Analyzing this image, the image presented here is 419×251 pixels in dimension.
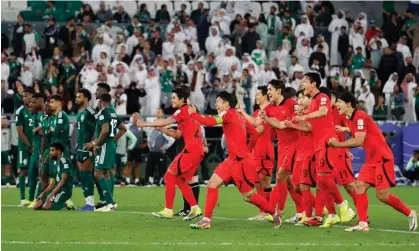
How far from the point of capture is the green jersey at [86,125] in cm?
2084

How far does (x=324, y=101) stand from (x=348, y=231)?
2.07 meters

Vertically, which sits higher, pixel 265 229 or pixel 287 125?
pixel 287 125

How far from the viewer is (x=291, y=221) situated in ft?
61.6

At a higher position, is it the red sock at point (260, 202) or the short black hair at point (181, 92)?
the short black hair at point (181, 92)

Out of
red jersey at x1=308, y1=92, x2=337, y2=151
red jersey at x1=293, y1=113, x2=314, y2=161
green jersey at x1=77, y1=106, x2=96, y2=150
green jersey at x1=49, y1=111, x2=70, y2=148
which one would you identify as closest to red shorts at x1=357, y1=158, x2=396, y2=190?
red jersey at x1=308, y1=92, x2=337, y2=151

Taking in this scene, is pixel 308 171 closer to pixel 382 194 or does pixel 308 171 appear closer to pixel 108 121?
pixel 382 194

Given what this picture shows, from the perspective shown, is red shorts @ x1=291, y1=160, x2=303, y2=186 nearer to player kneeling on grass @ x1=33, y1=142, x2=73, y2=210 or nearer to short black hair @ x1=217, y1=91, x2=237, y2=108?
short black hair @ x1=217, y1=91, x2=237, y2=108

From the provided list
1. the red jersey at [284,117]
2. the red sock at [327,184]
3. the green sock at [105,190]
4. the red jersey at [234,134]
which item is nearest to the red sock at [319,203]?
the red sock at [327,184]

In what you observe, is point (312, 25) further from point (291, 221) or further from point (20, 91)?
point (291, 221)

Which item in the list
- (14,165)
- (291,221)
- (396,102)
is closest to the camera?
(291,221)

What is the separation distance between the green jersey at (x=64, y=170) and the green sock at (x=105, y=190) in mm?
653

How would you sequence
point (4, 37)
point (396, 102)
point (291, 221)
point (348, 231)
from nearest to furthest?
1. point (348, 231)
2. point (291, 221)
3. point (396, 102)
4. point (4, 37)

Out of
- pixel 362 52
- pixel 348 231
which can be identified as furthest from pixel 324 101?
pixel 362 52

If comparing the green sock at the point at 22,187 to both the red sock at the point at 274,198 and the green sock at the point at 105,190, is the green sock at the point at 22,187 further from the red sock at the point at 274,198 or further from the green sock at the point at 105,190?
the red sock at the point at 274,198
